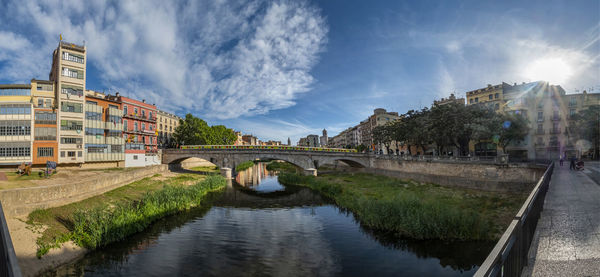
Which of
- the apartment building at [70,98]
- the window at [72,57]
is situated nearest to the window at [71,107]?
the apartment building at [70,98]

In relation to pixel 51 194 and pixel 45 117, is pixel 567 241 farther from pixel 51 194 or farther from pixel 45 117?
pixel 45 117

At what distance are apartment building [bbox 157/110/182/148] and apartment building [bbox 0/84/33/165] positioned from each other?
48.6 meters

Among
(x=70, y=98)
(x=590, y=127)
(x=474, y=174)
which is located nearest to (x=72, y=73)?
(x=70, y=98)

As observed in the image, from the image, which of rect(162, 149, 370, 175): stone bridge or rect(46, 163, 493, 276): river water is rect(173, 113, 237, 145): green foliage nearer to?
rect(162, 149, 370, 175): stone bridge

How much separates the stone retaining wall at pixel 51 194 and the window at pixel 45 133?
20790 millimetres

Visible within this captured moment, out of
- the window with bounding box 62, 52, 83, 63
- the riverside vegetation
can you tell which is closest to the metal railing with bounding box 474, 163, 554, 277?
the riverside vegetation

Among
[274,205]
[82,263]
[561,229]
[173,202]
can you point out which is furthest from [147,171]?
[561,229]

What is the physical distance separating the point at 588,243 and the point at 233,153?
55506mm

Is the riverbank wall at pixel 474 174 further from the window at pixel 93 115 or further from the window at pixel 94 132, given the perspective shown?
the window at pixel 93 115

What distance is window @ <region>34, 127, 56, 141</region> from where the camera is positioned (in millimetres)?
38625

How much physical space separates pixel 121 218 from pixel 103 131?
117ft

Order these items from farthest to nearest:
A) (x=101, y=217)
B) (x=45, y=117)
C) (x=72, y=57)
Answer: (x=72, y=57) < (x=45, y=117) < (x=101, y=217)

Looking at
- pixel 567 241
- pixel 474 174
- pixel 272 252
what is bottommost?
pixel 272 252

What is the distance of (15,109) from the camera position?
37.3 metres
